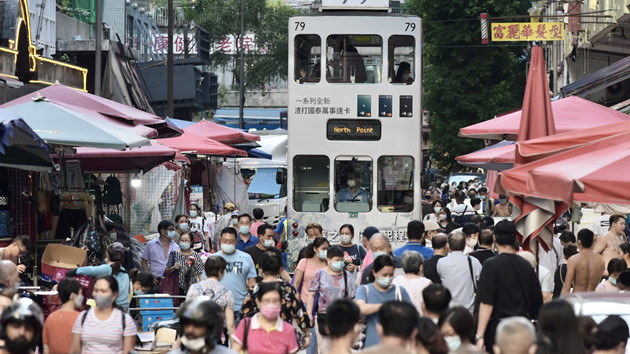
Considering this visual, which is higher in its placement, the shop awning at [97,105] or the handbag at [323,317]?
the shop awning at [97,105]

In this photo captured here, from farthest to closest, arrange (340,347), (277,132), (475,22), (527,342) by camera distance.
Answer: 1. (475,22)
2. (277,132)
3. (340,347)
4. (527,342)

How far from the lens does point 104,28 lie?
34938mm

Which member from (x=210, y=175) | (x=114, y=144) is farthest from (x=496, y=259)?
(x=210, y=175)

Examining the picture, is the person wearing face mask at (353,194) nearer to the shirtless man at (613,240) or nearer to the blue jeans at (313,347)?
the shirtless man at (613,240)

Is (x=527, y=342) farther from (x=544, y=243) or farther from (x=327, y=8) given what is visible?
(x=327, y=8)

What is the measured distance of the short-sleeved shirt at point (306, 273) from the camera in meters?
12.2

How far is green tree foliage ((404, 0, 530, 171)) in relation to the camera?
47781 mm

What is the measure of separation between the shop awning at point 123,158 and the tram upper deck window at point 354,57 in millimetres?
3236

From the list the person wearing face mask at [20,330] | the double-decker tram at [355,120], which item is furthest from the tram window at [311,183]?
the person wearing face mask at [20,330]

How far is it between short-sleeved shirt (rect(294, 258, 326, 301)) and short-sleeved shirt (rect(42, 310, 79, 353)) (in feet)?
13.1

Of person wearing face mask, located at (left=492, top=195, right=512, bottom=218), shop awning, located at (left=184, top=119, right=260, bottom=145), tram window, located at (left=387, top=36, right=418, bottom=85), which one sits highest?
tram window, located at (left=387, top=36, right=418, bottom=85)

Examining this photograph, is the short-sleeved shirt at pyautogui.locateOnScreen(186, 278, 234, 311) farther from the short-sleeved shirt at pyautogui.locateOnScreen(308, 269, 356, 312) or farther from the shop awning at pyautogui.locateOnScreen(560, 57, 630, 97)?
the shop awning at pyautogui.locateOnScreen(560, 57, 630, 97)

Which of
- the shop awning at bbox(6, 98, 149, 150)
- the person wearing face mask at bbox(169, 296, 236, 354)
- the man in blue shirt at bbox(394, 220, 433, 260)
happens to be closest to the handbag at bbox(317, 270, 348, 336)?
the man in blue shirt at bbox(394, 220, 433, 260)

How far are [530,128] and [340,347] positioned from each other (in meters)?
6.26
